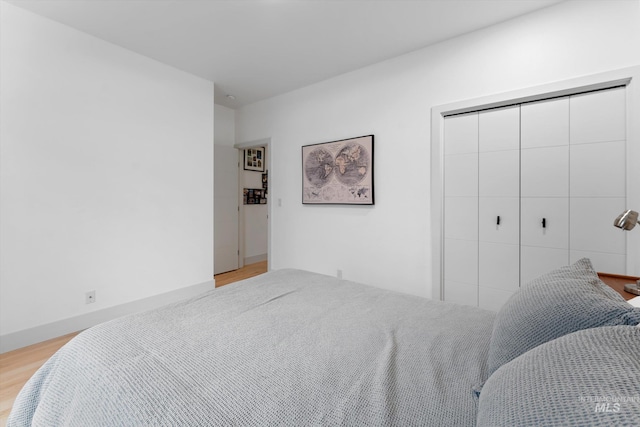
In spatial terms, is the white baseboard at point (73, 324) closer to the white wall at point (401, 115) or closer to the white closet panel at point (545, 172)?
the white wall at point (401, 115)

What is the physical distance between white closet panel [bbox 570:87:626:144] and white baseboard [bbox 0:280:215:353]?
4.19 metres

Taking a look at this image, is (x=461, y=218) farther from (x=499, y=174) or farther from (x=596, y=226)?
(x=596, y=226)

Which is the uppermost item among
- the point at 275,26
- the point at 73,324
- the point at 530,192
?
the point at 275,26

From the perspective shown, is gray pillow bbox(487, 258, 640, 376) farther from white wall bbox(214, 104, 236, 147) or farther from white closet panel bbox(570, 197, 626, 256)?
white wall bbox(214, 104, 236, 147)

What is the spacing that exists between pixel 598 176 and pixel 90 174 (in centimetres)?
431

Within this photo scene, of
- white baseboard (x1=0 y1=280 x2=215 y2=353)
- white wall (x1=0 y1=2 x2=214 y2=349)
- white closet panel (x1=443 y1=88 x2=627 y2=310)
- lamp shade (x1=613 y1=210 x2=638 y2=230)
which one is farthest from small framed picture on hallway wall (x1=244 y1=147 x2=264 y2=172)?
lamp shade (x1=613 y1=210 x2=638 y2=230)

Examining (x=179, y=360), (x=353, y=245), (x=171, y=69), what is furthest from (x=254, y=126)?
(x=179, y=360)

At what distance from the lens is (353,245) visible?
351cm

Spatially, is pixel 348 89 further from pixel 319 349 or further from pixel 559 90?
pixel 319 349

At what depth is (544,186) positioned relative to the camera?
238cm

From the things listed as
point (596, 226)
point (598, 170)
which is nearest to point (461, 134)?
point (598, 170)

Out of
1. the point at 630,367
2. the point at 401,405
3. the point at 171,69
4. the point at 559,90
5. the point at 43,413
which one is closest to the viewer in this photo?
the point at 630,367

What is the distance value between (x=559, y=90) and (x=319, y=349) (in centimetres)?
266

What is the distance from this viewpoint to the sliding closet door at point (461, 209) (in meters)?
2.73
